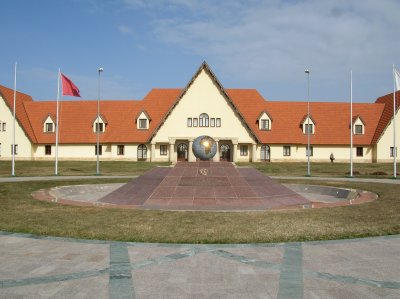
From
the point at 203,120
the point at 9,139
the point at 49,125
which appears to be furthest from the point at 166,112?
the point at 9,139

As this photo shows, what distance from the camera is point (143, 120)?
58250 millimetres

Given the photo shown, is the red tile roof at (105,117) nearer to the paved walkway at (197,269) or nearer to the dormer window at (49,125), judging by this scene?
the dormer window at (49,125)

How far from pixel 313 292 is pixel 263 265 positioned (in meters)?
1.69

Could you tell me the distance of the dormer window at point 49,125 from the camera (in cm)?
5956

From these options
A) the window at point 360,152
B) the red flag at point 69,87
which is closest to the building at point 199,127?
the window at point 360,152

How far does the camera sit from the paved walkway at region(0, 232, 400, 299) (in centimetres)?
695

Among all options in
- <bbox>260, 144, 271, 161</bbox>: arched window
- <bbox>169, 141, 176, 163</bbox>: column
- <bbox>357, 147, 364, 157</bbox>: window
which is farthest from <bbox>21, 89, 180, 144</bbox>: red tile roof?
<bbox>357, 147, 364, 157</bbox>: window

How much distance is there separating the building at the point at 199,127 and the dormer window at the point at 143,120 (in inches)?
6.0

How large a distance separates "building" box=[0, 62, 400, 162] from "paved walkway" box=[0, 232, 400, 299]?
43.8 meters

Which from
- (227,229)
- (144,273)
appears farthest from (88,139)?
(144,273)

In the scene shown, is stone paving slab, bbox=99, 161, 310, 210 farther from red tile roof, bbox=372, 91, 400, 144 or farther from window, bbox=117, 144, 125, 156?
red tile roof, bbox=372, 91, 400, 144

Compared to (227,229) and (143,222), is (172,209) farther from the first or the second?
(227,229)

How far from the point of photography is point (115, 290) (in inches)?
274

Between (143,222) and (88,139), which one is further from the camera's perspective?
(88,139)
